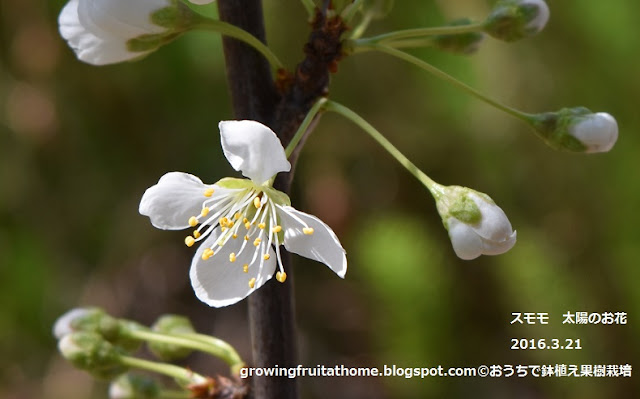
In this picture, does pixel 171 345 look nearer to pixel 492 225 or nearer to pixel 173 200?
pixel 173 200

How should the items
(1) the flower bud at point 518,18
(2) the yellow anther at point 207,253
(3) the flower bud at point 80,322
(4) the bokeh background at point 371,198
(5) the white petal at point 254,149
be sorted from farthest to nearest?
1. (4) the bokeh background at point 371,198
2. (3) the flower bud at point 80,322
3. (1) the flower bud at point 518,18
4. (2) the yellow anther at point 207,253
5. (5) the white petal at point 254,149

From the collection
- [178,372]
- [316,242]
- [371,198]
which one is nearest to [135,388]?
[178,372]

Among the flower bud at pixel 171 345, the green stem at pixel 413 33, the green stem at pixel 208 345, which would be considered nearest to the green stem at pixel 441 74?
the green stem at pixel 413 33

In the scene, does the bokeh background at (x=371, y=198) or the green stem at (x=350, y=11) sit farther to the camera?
the bokeh background at (x=371, y=198)

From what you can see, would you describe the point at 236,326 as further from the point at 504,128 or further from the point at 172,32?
the point at 172,32

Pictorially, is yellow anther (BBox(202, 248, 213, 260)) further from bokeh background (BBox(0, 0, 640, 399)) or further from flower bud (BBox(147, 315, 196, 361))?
bokeh background (BBox(0, 0, 640, 399))

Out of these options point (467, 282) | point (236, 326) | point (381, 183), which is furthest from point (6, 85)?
point (467, 282)

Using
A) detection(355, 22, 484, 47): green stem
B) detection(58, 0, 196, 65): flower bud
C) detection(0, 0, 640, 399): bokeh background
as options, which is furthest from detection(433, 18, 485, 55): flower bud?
detection(0, 0, 640, 399): bokeh background

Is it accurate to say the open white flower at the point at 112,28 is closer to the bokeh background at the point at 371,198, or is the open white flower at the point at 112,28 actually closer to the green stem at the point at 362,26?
the green stem at the point at 362,26
